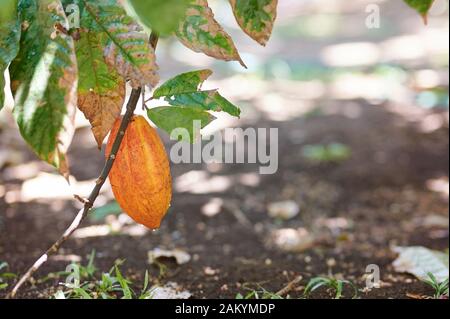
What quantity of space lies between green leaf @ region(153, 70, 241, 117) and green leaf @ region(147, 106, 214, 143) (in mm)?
17

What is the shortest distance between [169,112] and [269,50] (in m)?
5.88

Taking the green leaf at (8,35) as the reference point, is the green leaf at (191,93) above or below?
below

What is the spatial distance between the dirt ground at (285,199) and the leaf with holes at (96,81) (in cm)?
70

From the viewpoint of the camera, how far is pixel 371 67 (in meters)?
5.40

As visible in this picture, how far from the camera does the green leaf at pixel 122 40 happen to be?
0.90m

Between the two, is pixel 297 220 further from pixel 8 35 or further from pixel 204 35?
pixel 8 35

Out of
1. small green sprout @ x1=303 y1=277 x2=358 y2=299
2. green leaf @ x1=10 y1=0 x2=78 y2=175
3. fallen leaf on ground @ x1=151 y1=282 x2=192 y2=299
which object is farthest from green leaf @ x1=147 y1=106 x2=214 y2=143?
small green sprout @ x1=303 y1=277 x2=358 y2=299

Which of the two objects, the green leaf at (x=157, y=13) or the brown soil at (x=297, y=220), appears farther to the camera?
the brown soil at (x=297, y=220)

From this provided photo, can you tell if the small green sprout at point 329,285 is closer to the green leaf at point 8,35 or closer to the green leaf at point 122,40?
the green leaf at point 122,40

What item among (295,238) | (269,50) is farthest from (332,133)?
(269,50)

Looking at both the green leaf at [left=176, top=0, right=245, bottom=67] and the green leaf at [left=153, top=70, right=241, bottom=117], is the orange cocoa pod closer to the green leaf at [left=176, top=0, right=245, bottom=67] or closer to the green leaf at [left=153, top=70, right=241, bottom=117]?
the green leaf at [left=153, top=70, right=241, bottom=117]

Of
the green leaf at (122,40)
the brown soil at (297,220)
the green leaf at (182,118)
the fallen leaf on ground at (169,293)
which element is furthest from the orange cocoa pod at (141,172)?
Result: the brown soil at (297,220)
